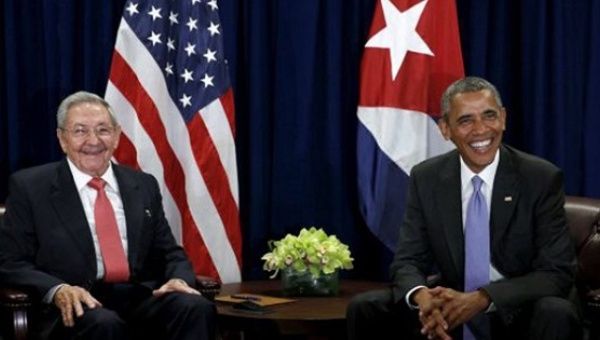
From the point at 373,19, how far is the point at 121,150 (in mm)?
1365

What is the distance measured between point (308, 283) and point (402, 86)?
1.11 metres

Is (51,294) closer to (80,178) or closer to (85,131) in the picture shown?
(80,178)

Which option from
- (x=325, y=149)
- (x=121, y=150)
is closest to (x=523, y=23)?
(x=325, y=149)

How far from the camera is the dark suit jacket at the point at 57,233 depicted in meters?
4.11

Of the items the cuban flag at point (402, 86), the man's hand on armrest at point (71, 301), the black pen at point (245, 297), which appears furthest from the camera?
A: the cuban flag at point (402, 86)

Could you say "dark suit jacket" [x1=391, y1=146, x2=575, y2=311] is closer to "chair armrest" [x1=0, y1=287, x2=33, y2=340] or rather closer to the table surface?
the table surface

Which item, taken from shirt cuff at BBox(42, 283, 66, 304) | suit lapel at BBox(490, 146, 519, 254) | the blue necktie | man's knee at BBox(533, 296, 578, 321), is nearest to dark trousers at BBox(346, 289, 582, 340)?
man's knee at BBox(533, 296, 578, 321)

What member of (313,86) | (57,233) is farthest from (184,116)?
(57,233)

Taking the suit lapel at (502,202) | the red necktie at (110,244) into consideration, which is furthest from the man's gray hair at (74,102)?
the suit lapel at (502,202)

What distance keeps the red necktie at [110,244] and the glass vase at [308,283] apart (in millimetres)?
739

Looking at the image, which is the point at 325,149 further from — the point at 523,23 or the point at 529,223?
the point at 529,223

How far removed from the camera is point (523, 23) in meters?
5.36

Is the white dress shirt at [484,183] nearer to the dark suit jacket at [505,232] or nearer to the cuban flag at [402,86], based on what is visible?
the dark suit jacket at [505,232]

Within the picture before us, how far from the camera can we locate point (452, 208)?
3.96m
